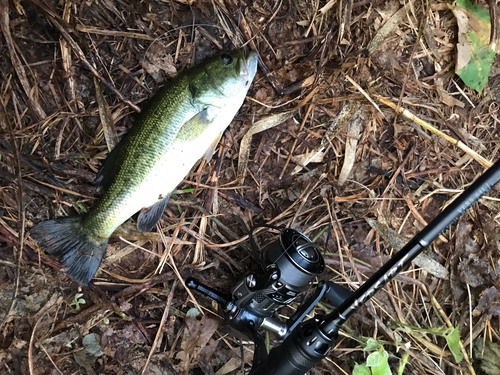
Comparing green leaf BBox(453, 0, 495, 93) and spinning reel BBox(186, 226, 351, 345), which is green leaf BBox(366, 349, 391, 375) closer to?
spinning reel BBox(186, 226, 351, 345)

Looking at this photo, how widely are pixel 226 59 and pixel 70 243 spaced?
156cm

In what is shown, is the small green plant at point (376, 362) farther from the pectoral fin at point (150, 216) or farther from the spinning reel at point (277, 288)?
the pectoral fin at point (150, 216)

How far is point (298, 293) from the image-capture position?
2.25 m

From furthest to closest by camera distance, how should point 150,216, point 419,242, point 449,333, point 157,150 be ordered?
point 449,333 → point 150,216 → point 157,150 → point 419,242

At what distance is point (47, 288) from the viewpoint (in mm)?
2451

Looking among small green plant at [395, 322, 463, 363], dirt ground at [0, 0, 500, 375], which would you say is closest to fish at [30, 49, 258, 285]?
dirt ground at [0, 0, 500, 375]

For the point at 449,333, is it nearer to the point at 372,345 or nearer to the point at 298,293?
the point at 372,345

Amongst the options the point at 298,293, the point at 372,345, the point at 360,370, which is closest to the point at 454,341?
the point at 372,345

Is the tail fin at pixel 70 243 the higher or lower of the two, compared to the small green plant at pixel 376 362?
higher

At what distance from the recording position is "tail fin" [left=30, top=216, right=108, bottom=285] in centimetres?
228

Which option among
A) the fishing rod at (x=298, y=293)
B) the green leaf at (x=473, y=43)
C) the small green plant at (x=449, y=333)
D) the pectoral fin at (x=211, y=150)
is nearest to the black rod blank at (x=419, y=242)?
the fishing rod at (x=298, y=293)

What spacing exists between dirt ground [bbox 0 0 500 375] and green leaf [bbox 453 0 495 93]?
7 cm

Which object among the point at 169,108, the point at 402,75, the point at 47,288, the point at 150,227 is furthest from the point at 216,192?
the point at 402,75

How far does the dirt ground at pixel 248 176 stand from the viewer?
236 cm
